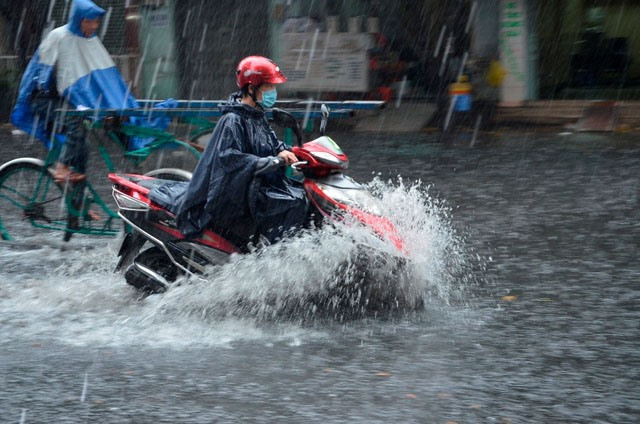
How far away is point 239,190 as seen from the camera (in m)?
6.03

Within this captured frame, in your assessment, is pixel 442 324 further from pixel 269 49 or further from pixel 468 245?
pixel 269 49

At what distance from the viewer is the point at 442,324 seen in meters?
5.95

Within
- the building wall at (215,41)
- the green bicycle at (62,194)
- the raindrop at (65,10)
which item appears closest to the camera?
the green bicycle at (62,194)

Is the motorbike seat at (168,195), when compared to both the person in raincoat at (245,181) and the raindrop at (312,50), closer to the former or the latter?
the person in raincoat at (245,181)

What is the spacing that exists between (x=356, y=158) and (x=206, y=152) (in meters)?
7.40

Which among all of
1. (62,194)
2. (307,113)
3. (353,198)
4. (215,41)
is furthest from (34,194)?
(215,41)

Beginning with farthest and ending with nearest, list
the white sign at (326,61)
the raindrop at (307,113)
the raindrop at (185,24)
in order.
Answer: the raindrop at (185,24) → the white sign at (326,61) → the raindrop at (307,113)

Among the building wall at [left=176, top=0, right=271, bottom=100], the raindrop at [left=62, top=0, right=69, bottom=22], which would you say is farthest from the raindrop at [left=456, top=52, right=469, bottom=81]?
the raindrop at [left=62, top=0, right=69, bottom=22]

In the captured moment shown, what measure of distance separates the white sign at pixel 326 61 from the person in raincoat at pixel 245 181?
1125 cm

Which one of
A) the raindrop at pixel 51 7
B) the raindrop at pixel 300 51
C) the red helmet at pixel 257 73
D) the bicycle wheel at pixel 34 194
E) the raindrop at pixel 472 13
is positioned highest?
the raindrop at pixel 472 13

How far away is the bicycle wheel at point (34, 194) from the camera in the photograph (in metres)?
8.30

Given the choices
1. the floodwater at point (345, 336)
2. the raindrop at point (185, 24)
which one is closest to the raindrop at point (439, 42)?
the raindrop at point (185, 24)

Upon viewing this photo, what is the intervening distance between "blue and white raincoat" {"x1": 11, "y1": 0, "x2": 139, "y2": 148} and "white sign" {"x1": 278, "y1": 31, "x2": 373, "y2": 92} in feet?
30.8

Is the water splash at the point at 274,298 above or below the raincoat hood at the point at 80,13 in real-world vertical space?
below
